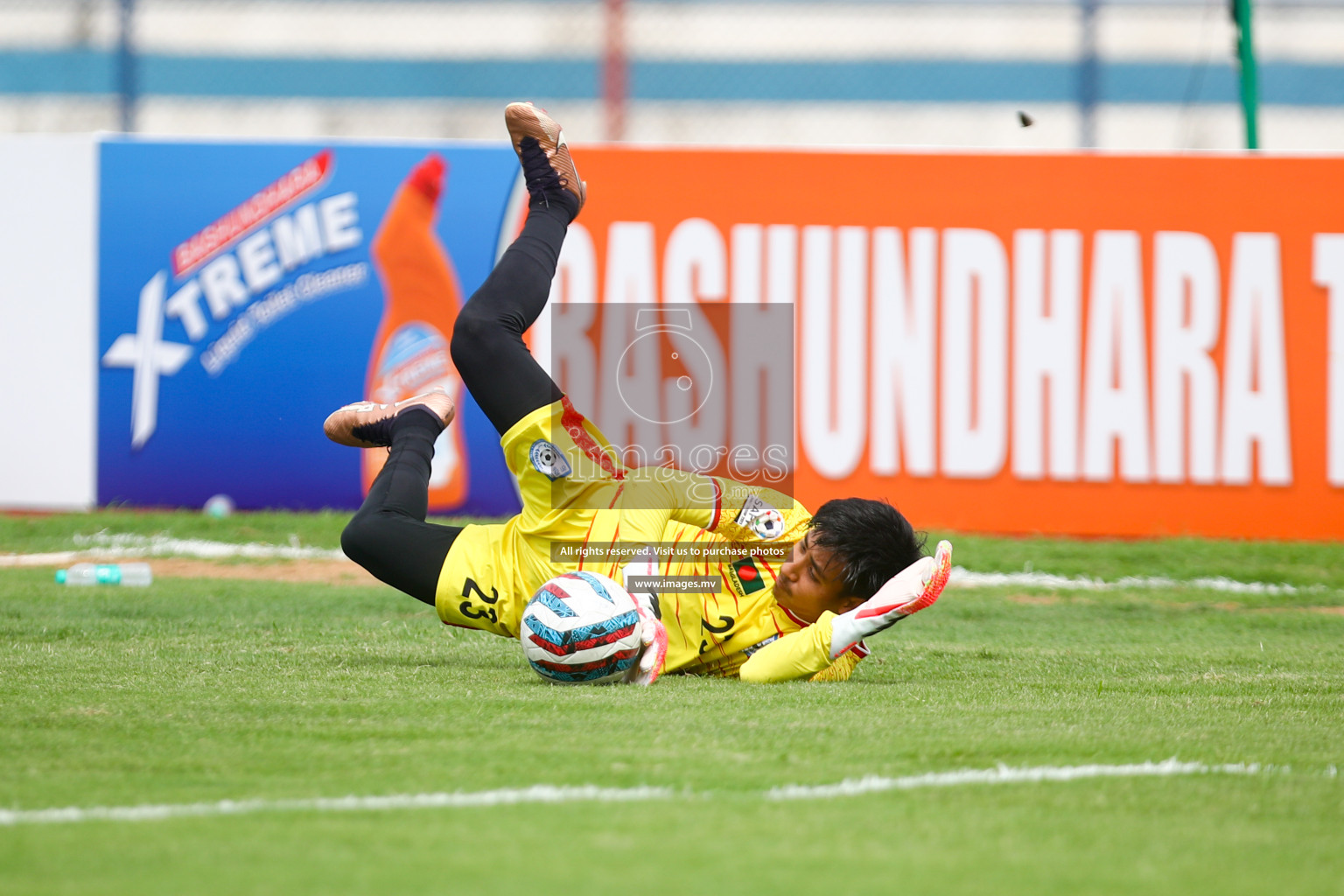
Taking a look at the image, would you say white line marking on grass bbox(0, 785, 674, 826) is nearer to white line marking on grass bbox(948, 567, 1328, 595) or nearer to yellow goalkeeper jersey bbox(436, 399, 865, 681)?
yellow goalkeeper jersey bbox(436, 399, 865, 681)

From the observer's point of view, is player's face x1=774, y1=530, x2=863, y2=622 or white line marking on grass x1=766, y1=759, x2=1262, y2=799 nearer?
white line marking on grass x1=766, y1=759, x2=1262, y2=799

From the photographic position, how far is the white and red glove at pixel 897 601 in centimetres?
432

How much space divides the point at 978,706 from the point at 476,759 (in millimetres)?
1626

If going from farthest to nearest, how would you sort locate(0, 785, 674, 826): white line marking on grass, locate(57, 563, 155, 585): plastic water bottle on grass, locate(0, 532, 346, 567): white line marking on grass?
locate(0, 532, 346, 567): white line marking on grass → locate(57, 563, 155, 585): plastic water bottle on grass → locate(0, 785, 674, 826): white line marking on grass

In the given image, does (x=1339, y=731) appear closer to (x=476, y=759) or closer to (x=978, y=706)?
(x=978, y=706)

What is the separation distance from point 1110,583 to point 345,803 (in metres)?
6.02

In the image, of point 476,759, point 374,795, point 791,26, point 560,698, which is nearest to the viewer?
point 374,795

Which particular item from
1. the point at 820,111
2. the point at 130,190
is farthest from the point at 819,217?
the point at 130,190

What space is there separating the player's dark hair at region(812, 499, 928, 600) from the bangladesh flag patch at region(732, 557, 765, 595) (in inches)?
12.7

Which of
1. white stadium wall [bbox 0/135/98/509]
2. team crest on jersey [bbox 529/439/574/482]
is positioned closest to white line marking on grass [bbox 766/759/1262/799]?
team crest on jersey [bbox 529/439/574/482]

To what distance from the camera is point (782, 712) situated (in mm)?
3961

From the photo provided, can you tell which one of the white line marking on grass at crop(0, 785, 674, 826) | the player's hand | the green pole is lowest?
the white line marking on grass at crop(0, 785, 674, 826)

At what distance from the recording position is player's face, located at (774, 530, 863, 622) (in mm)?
4598

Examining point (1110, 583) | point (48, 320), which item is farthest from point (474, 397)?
point (48, 320)
